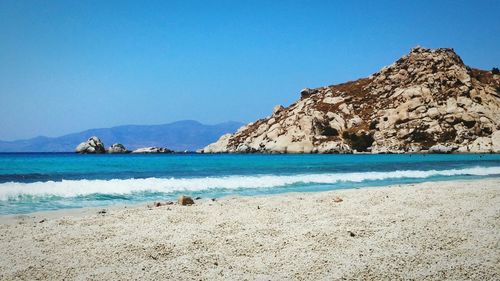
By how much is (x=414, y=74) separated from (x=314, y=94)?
1321 inches

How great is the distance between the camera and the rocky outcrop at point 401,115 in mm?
96812

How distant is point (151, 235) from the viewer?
28.2 feet

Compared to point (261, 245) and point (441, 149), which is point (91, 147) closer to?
point (441, 149)

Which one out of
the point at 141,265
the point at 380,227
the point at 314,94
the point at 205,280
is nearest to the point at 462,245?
the point at 380,227

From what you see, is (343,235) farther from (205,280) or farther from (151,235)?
(151,235)

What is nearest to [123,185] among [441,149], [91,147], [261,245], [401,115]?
[261,245]

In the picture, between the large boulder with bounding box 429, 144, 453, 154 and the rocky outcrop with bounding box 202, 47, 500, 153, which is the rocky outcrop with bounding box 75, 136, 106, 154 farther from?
Answer: the large boulder with bounding box 429, 144, 453, 154

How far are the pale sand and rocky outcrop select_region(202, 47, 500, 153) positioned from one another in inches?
3661

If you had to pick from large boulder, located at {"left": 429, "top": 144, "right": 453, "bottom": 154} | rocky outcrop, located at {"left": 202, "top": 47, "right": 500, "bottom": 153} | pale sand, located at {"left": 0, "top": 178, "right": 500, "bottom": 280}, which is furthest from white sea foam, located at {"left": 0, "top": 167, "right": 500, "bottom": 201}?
rocky outcrop, located at {"left": 202, "top": 47, "right": 500, "bottom": 153}

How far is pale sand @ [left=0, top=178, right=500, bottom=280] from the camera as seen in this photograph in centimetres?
641

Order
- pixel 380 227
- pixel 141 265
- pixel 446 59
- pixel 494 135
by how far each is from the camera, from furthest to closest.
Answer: pixel 446 59, pixel 494 135, pixel 380 227, pixel 141 265

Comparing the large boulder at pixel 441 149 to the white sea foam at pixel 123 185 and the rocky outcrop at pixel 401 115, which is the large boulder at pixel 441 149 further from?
the white sea foam at pixel 123 185

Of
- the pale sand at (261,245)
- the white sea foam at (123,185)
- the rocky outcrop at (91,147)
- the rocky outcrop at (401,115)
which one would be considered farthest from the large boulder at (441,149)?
the rocky outcrop at (91,147)

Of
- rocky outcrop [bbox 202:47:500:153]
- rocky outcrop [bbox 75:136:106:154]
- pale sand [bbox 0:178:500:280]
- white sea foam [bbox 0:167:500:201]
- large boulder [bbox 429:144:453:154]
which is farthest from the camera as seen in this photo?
rocky outcrop [bbox 75:136:106:154]
